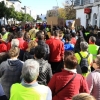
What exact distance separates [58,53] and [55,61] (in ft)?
0.86

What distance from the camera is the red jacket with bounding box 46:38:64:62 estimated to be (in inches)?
358

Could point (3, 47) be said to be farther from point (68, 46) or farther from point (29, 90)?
point (29, 90)

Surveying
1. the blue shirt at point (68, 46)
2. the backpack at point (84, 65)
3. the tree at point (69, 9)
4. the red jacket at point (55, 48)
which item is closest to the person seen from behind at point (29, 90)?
the backpack at point (84, 65)

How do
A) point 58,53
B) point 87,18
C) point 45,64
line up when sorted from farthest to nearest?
1. point 87,18
2. point 58,53
3. point 45,64

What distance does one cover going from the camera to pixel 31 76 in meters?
3.98

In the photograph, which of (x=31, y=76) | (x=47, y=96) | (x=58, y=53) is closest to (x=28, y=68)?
(x=31, y=76)

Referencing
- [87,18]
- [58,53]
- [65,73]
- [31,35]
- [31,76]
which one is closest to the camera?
[31,76]

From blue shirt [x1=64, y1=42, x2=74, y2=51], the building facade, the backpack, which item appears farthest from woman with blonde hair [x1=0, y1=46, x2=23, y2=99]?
the building facade

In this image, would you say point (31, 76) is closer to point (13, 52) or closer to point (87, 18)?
point (13, 52)

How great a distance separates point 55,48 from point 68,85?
4549 mm

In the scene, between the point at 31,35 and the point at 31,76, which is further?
the point at 31,35

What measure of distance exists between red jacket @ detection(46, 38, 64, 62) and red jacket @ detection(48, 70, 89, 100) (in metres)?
4.44

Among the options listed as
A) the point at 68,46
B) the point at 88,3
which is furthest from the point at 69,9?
the point at 68,46

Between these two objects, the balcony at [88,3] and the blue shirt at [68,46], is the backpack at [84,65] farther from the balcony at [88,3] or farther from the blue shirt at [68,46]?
the balcony at [88,3]
